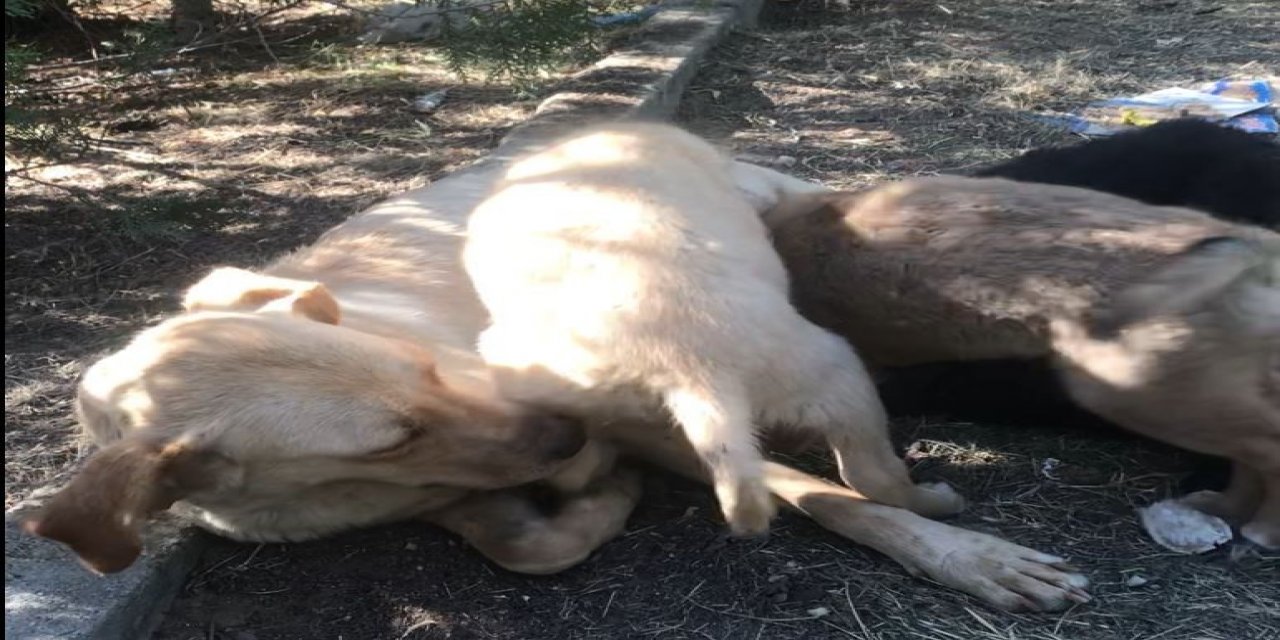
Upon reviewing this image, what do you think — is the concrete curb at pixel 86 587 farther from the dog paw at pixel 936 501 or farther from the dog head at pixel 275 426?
the dog paw at pixel 936 501

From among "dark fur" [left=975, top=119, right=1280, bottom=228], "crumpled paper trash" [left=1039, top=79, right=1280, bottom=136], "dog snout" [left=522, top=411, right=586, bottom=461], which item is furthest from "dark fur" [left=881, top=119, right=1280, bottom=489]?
"crumpled paper trash" [left=1039, top=79, right=1280, bottom=136]

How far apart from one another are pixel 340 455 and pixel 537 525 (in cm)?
57

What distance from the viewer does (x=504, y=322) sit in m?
3.06

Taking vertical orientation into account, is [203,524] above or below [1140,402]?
below

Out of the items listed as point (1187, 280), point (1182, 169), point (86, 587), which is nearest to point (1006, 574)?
point (1187, 280)

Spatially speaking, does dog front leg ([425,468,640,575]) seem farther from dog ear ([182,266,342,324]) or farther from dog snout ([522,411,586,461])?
dog ear ([182,266,342,324])

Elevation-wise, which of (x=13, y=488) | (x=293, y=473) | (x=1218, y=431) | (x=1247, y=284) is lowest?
(x=13, y=488)

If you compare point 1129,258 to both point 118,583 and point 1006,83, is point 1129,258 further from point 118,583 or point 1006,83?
point 1006,83

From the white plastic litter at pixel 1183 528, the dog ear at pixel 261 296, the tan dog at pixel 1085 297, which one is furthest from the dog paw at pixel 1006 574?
the dog ear at pixel 261 296

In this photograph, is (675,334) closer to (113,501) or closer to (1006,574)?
(1006,574)

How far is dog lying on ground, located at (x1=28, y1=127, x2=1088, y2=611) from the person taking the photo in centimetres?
279

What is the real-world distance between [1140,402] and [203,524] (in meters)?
2.34

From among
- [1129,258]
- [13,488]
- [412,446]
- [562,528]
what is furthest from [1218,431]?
[13,488]

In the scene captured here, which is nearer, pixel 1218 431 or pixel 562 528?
pixel 1218 431
